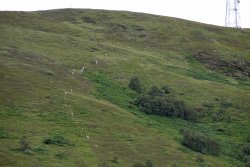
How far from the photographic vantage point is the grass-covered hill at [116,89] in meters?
42.7

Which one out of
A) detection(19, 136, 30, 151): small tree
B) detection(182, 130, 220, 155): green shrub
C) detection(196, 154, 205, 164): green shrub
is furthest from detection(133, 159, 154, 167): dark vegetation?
detection(182, 130, 220, 155): green shrub

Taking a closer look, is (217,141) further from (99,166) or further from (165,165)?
(99,166)

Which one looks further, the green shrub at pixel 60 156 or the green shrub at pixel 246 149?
the green shrub at pixel 246 149

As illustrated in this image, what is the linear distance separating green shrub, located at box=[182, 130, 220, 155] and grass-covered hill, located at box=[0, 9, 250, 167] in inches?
4.8

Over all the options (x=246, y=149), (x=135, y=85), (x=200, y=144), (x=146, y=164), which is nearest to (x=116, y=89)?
(x=135, y=85)

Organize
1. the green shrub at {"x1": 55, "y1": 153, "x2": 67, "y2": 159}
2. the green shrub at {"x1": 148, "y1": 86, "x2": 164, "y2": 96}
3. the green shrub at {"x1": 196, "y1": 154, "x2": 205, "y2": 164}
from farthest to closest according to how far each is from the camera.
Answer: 1. the green shrub at {"x1": 148, "y1": 86, "x2": 164, "y2": 96}
2. the green shrub at {"x1": 196, "y1": 154, "x2": 205, "y2": 164}
3. the green shrub at {"x1": 55, "y1": 153, "x2": 67, "y2": 159}

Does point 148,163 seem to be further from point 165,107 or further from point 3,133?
point 165,107

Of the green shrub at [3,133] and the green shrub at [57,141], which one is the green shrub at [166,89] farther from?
the green shrub at [3,133]

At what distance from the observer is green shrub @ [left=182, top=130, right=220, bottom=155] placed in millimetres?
50188

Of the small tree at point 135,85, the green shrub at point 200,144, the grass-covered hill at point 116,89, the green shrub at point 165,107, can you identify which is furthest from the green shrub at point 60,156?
the small tree at point 135,85

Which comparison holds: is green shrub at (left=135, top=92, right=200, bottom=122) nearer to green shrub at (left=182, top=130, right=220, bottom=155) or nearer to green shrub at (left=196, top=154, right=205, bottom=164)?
green shrub at (left=182, top=130, right=220, bottom=155)

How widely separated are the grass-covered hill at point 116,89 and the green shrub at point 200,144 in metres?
0.12

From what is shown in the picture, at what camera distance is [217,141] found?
176 ft

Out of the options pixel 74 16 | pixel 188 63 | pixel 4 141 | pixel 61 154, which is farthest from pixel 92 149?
pixel 74 16
